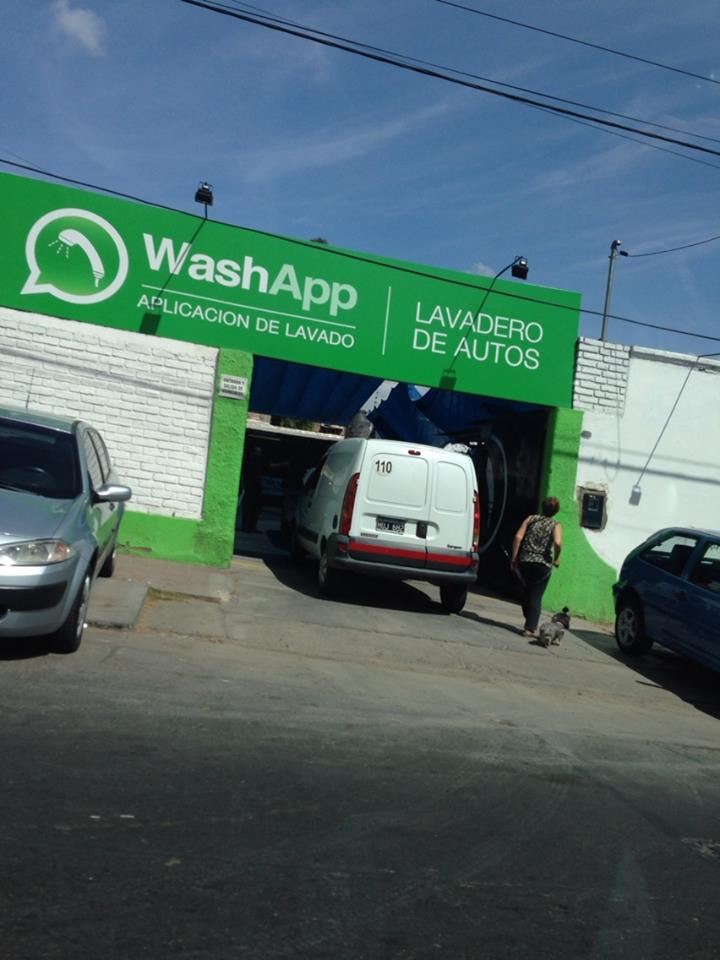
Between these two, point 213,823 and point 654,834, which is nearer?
point 213,823

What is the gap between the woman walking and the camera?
1139 centimetres

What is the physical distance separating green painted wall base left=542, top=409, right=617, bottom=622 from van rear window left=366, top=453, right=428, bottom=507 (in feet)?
11.0

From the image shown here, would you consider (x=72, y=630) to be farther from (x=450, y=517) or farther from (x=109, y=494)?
(x=450, y=517)

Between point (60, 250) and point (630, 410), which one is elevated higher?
point (60, 250)

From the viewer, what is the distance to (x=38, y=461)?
293 inches

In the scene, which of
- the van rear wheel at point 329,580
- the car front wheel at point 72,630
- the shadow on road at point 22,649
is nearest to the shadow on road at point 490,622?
the van rear wheel at point 329,580

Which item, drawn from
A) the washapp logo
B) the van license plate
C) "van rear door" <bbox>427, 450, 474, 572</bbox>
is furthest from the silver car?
the washapp logo

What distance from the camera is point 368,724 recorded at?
253 inches

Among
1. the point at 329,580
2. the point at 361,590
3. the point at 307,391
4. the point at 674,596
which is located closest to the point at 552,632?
the point at 674,596

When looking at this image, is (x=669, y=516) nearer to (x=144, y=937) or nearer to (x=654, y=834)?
(x=654, y=834)

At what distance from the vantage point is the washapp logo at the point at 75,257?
1275 centimetres

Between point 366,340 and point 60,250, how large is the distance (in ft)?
14.4

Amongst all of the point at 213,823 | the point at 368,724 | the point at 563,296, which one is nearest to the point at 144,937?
the point at 213,823

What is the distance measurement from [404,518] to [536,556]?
5.44 feet
